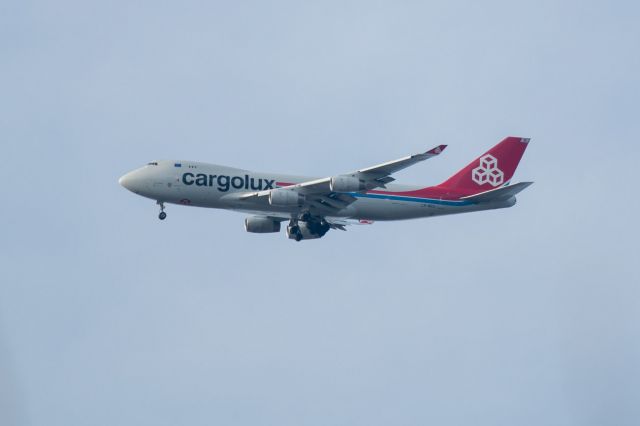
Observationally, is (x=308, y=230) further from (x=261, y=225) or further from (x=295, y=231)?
(x=261, y=225)

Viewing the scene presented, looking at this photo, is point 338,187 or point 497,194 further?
point 497,194

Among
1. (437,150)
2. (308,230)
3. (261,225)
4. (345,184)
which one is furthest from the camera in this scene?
(261,225)

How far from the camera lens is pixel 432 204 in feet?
284

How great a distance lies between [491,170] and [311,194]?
15.6 m

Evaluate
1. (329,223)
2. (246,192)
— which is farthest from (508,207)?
(246,192)

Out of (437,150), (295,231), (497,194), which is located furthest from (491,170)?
(437,150)

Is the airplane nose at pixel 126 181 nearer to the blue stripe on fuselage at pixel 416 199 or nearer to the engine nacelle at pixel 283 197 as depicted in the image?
the engine nacelle at pixel 283 197

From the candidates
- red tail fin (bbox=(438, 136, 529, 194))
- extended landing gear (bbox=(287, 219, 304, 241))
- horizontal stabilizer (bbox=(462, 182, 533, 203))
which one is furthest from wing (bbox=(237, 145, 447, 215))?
red tail fin (bbox=(438, 136, 529, 194))

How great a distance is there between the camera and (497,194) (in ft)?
276

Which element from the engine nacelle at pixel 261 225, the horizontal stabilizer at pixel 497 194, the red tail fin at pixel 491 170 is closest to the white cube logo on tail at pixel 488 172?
the red tail fin at pixel 491 170

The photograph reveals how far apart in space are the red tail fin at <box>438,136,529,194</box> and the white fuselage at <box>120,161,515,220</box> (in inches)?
86.4

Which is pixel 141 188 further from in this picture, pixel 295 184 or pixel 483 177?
pixel 483 177

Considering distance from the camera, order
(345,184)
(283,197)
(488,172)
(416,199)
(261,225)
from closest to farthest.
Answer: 1. (345,184)
2. (283,197)
3. (416,199)
4. (261,225)
5. (488,172)

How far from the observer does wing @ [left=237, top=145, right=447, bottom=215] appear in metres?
79.1
